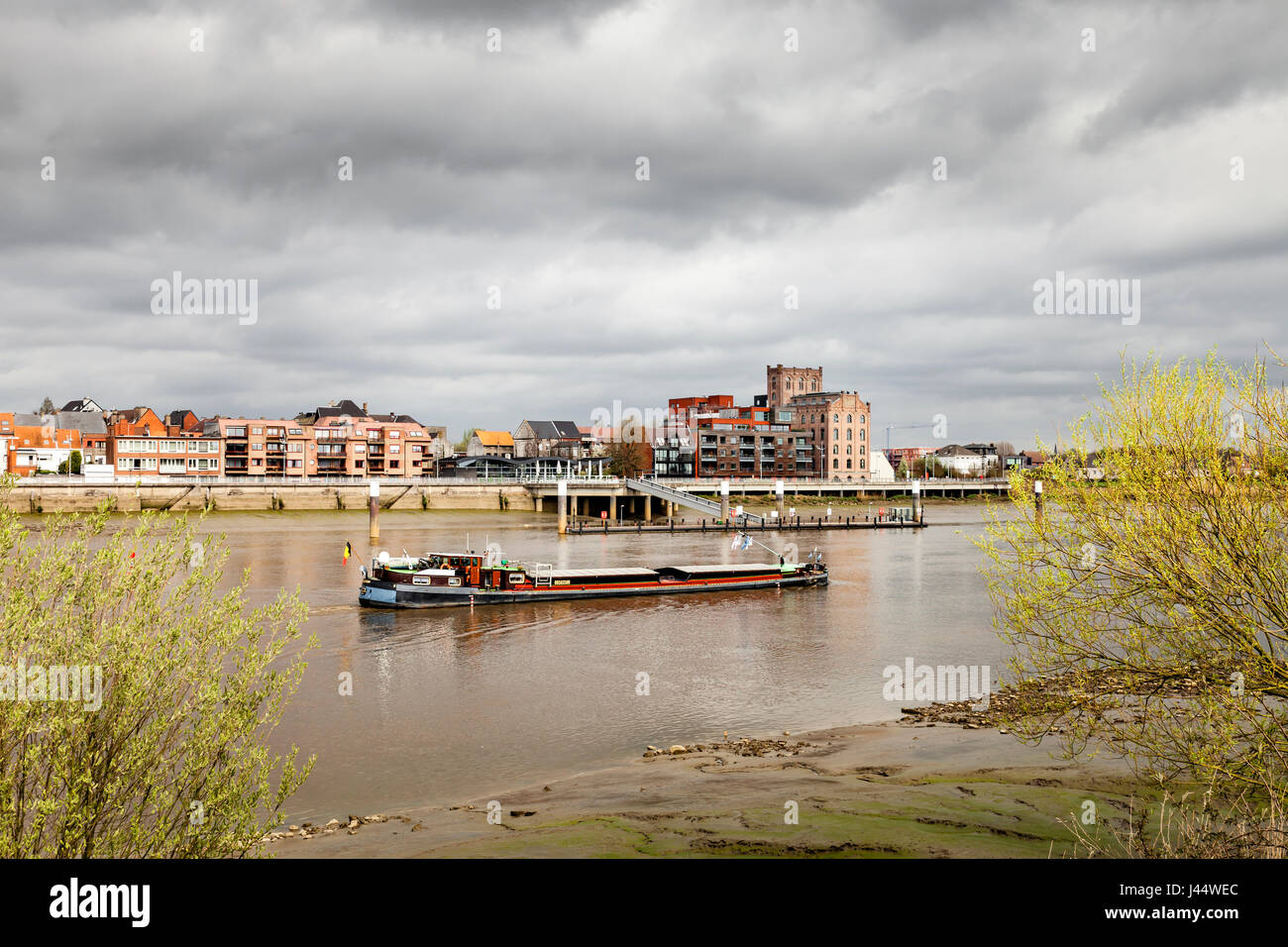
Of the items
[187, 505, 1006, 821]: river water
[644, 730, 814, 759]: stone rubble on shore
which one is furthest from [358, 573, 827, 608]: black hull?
[644, 730, 814, 759]: stone rubble on shore

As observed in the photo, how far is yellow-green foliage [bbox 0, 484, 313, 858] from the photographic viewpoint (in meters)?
9.31

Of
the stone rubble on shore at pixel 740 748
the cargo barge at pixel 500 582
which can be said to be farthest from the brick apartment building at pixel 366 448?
the stone rubble on shore at pixel 740 748

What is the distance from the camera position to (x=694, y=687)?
32625mm

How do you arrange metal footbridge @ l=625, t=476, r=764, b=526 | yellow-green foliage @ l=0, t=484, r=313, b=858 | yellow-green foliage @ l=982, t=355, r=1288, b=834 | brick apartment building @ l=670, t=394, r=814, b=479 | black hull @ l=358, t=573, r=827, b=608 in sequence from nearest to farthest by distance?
yellow-green foliage @ l=0, t=484, r=313, b=858
yellow-green foliage @ l=982, t=355, r=1288, b=834
black hull @ l=358, t=573, r=827, b=608
metal footbridge @ l=625, t=476, r=764, b=526
brick apartment building @ l=670, t=394, r=814, b=479

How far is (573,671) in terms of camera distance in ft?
116

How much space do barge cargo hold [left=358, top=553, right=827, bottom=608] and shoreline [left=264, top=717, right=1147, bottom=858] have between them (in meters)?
30.0

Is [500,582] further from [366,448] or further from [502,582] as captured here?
[366,448]

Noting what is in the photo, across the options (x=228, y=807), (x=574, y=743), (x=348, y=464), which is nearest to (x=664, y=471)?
(x=348, y=464)

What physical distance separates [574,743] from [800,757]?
663 centimetres

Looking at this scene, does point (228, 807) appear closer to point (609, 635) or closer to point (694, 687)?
point (694, 687)

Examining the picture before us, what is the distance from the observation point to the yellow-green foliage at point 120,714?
30.6 feet

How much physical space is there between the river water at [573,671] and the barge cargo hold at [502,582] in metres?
1.20

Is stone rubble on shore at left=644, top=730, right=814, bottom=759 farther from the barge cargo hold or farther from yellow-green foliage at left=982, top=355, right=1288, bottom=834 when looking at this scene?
the barge cargo hold
